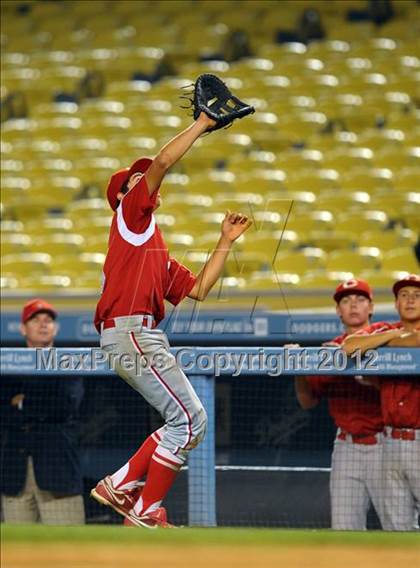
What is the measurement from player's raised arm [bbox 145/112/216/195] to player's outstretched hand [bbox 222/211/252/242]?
1.50 ft

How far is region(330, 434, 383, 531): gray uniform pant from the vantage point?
21.4 feet

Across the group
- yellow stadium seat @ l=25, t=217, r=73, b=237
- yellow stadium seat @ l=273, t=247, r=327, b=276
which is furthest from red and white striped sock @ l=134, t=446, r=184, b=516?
yellow stadium seat @ l=25, t=217, r=73, b=237

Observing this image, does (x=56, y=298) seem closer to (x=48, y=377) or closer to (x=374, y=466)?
(x=48, y=377)

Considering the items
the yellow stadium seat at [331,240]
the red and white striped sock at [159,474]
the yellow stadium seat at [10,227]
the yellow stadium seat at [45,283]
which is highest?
the yellow stadium seat at [10,227]

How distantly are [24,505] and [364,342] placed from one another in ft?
7.51

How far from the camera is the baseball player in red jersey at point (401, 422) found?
636 cm

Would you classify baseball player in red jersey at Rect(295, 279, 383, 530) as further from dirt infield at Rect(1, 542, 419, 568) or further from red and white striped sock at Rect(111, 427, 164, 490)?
dirt infield at Rect(1, 542, 419, 568)

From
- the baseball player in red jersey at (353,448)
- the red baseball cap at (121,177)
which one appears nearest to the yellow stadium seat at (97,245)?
the baseball player in red jersey at (353,448)

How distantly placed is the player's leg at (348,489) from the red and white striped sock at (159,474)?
1399 mm

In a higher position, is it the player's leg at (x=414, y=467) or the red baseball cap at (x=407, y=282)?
the red baseball cap at (x=407, y=282)

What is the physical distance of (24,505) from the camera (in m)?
7.16

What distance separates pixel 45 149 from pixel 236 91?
7.75 feet

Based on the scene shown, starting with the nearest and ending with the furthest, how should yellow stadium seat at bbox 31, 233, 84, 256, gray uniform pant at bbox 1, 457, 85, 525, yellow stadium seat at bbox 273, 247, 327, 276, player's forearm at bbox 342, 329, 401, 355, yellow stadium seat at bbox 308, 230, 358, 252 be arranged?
player's forearm at bbox 342, 329, 401, 355 < gray uniform pant at bbox 1, 457, 85, 525 < yellow stadium seat at bbox 273, 247, 327, 276 < yellow stadium seat at bbox 308, 230, 358, 252 < yellow stadium seat at bbox 31, 233, 84, 256

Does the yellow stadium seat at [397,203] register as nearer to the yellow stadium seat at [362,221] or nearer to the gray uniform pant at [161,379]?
the yellow stadium seat at [362,221]
